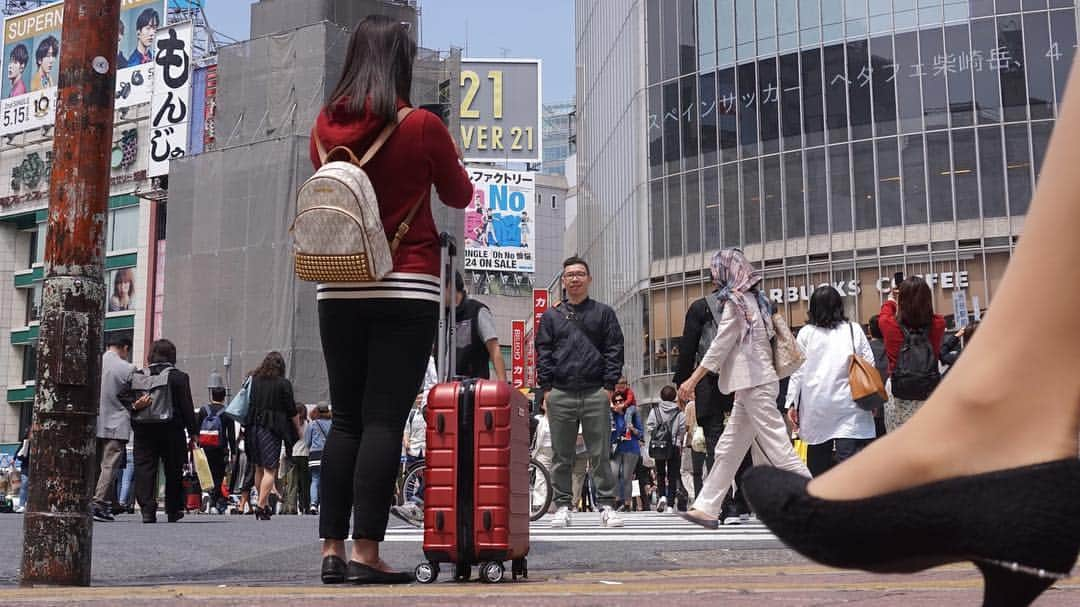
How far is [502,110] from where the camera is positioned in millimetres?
72312

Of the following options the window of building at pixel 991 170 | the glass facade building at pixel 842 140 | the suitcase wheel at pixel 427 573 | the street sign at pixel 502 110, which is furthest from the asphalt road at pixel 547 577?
the street sign at pixel 502 110

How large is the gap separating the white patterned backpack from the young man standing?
30.3 ft

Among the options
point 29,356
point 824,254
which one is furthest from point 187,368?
point 29,356

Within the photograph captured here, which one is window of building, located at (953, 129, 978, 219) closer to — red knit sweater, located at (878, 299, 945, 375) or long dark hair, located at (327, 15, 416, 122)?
red knit sweater, located at (878, 299, 945, 375)

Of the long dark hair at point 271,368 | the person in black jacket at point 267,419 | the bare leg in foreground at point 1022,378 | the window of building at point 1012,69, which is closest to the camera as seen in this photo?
the bare leg in foreground at point 1022,378

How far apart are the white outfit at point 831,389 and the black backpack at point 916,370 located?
0.93 ft

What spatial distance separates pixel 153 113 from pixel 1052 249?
61.2 m

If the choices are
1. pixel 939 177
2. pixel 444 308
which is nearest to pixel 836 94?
pixel 939 177

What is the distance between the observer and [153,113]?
59406 mm

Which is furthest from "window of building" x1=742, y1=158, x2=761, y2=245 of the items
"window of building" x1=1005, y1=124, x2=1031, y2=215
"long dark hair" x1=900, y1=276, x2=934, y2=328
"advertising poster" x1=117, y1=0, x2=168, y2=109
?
"advertising poster" x1=117, y1=0, x2=168, y2=109

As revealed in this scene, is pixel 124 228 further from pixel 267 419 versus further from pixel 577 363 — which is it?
pixel 577 363

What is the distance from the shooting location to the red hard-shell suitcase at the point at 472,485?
15.6ft

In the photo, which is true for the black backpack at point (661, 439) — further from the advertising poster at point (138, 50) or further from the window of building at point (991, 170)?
the advertising poster at point (138, 50)

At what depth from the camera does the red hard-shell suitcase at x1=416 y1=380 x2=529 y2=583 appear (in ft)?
15.6
